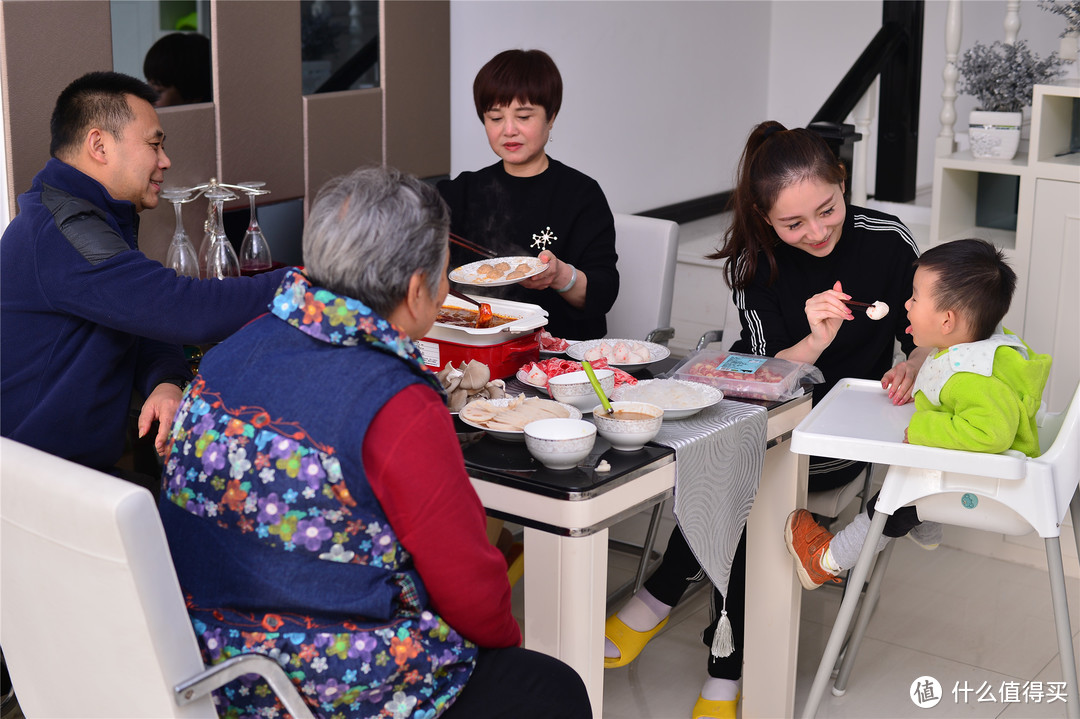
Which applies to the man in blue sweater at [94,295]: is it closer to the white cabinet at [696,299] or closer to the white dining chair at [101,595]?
the white dining chair at [101,595]

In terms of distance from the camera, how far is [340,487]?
1.31m

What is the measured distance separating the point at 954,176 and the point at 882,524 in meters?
2.10

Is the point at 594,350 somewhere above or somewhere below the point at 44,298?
below

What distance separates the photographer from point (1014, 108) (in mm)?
3613

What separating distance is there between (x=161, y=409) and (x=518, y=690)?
3.00 ft

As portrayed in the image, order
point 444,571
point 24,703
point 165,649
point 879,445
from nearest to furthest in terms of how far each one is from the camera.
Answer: point 165,649 < point 444,571 < point 24,703 < point 879,445

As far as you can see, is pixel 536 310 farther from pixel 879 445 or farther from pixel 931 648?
pixel 931 648

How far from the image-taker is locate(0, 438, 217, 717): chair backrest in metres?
1.21

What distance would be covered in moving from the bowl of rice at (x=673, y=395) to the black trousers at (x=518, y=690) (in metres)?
0.54

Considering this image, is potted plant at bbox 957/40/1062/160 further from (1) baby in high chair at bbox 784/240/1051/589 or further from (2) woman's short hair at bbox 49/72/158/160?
(2) woman's short hair at bbox 49/72/158/160

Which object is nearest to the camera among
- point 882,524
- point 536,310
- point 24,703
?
point 24,703

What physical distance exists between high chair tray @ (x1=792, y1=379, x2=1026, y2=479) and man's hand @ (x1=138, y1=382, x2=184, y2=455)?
1147 millimetres

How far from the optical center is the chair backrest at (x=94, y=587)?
1214 mm

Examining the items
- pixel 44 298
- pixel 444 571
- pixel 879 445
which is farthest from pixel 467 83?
pixel 444 571
